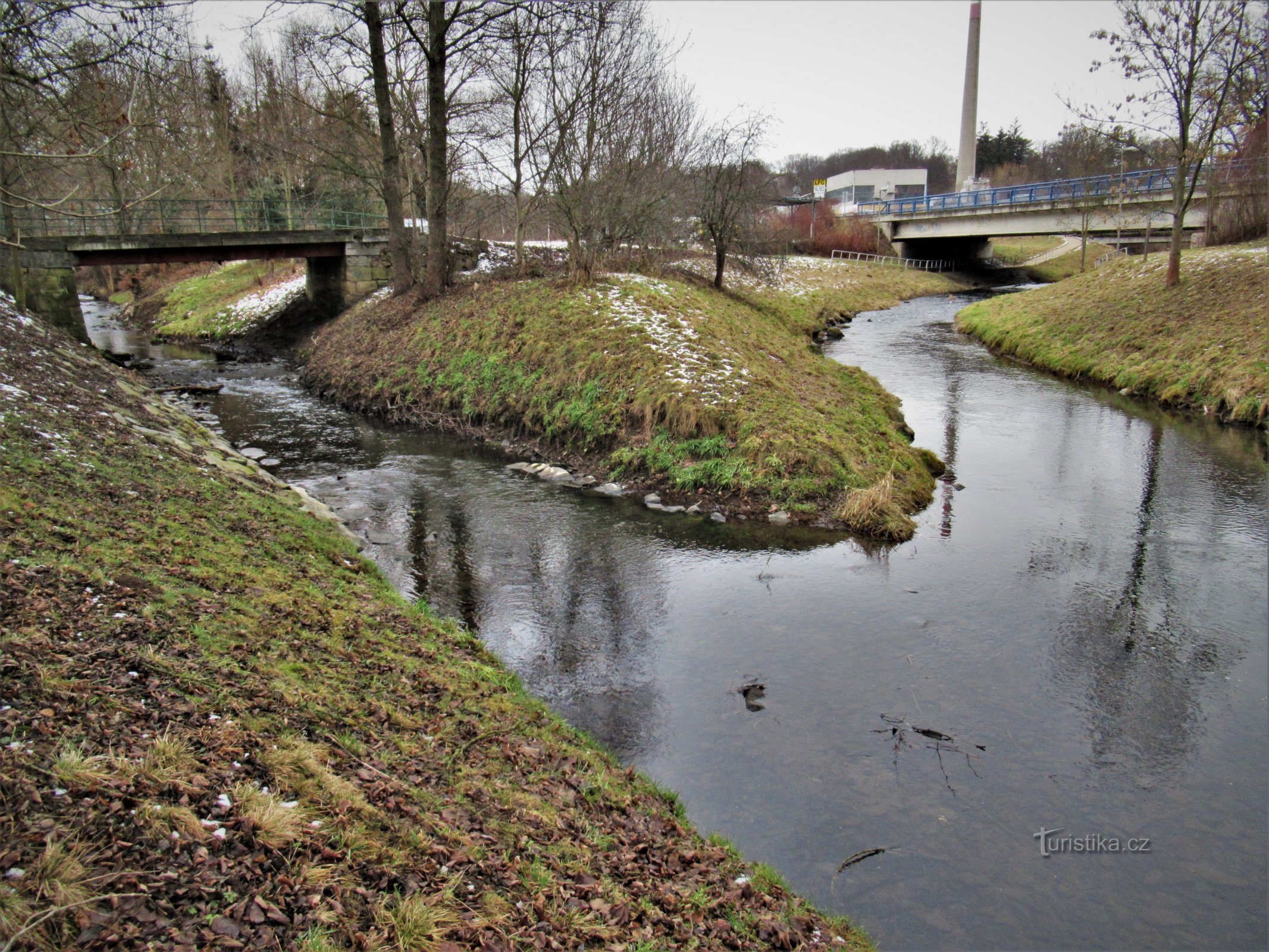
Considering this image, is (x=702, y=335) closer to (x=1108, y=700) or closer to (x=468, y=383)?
(x=468, y=383)

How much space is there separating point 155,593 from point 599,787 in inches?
149

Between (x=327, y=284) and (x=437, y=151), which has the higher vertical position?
(x=437, y=151)

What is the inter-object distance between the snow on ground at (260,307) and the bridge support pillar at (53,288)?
9.90 m

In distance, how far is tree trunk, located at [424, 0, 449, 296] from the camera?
76.6 feet

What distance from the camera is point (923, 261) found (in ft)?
201

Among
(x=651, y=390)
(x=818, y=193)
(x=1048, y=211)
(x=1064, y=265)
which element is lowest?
(x=651, y=390)

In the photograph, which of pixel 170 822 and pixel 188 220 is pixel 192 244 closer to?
pixel 188 220

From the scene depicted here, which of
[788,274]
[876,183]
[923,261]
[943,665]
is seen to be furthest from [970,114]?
[943,665]

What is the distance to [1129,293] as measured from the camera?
28.3 metres

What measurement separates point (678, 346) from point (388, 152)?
13.3 metres

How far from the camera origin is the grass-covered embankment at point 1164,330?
20703mm

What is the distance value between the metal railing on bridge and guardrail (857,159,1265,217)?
29.6 m

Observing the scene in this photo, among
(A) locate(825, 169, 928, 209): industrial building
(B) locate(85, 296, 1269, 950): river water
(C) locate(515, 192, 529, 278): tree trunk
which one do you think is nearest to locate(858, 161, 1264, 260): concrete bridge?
(A) locate(825, 169, 928, 209): industrial building

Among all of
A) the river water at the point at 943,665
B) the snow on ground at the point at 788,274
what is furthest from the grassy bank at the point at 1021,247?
the river water at the point at 943,665
